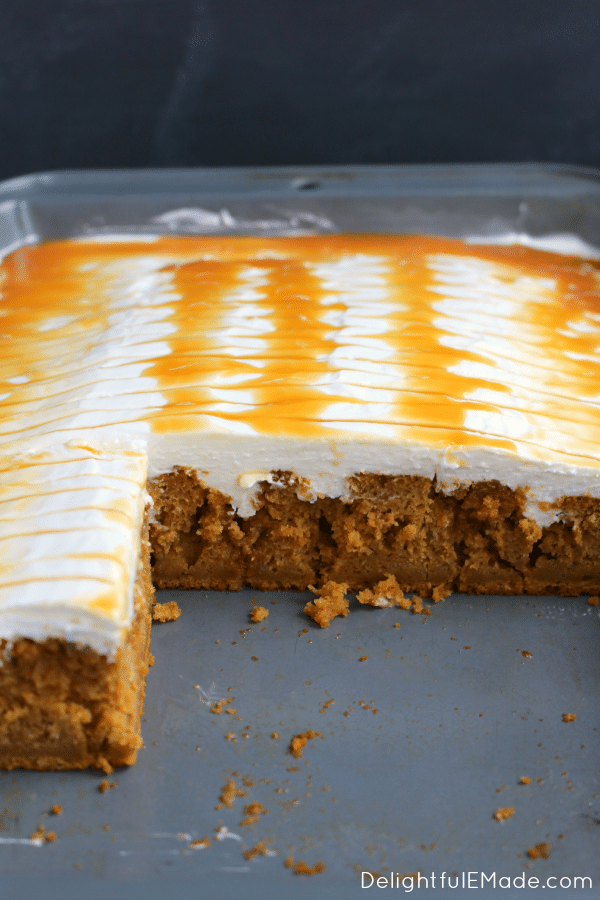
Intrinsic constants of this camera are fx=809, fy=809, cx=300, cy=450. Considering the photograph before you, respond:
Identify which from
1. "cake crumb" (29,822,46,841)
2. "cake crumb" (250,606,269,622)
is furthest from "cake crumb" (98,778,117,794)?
"cake crumb" (250,606,269,622)

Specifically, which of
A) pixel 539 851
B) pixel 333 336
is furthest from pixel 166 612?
pixel 539 851

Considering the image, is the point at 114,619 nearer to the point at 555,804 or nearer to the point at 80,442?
the point at 80,442

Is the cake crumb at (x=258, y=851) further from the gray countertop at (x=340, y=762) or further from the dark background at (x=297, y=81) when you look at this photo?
the dark background at (x=297, y=81)

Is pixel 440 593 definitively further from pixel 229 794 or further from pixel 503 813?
pixel 229 794

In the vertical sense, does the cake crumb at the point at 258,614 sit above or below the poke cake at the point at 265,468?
below

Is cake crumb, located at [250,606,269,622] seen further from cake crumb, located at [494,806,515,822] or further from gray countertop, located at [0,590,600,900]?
cake crumb, located at [494,806,515,822]

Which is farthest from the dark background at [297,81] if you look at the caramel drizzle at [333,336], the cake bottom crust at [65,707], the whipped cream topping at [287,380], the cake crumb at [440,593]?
the cake bottom crust at [65,707]

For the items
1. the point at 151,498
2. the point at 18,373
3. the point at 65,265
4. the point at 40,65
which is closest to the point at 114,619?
the point at 151,498
